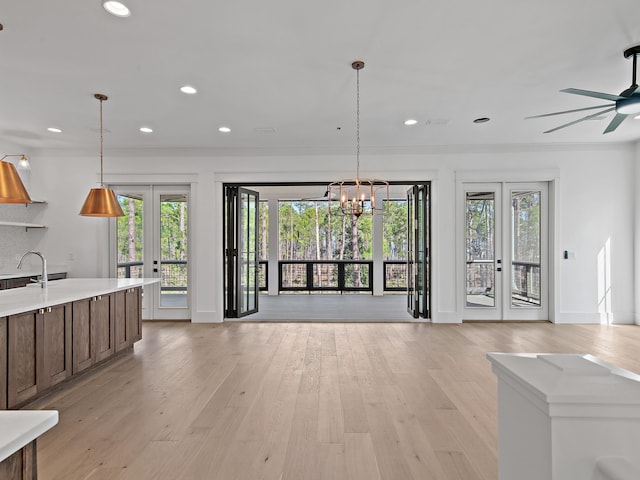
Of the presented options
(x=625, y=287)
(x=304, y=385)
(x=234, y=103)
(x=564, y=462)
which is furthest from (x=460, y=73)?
(x=625, y=287)

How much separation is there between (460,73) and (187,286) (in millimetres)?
5048

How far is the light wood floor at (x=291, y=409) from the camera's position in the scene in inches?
81.1

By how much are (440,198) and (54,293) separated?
17.1 feet

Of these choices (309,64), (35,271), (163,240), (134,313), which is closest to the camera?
(309,64)

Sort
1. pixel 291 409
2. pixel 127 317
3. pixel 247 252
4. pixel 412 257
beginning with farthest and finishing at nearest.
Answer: pixel 412 257 → pixel 247 252 → pixel 127 317 → pixel 291 409

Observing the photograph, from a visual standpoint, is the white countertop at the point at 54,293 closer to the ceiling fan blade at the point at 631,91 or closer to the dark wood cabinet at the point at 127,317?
the dark wood cabinet at the point at 127,317

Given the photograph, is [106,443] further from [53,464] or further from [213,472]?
[213,472]

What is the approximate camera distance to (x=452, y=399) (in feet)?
9.61

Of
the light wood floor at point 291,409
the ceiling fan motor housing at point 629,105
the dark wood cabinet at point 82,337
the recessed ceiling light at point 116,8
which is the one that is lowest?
the light wood floor at point 291,409

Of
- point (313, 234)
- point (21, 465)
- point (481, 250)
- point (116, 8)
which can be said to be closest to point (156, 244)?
point (116, 8)

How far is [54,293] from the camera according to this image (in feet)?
10.7

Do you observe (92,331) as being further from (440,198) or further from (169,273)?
(440,198)

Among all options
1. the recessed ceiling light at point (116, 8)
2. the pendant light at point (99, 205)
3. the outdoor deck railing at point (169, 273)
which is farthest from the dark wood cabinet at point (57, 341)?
the recessed ceiling light at point (116, 8)

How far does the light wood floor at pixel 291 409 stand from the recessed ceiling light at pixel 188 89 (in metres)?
2.90
